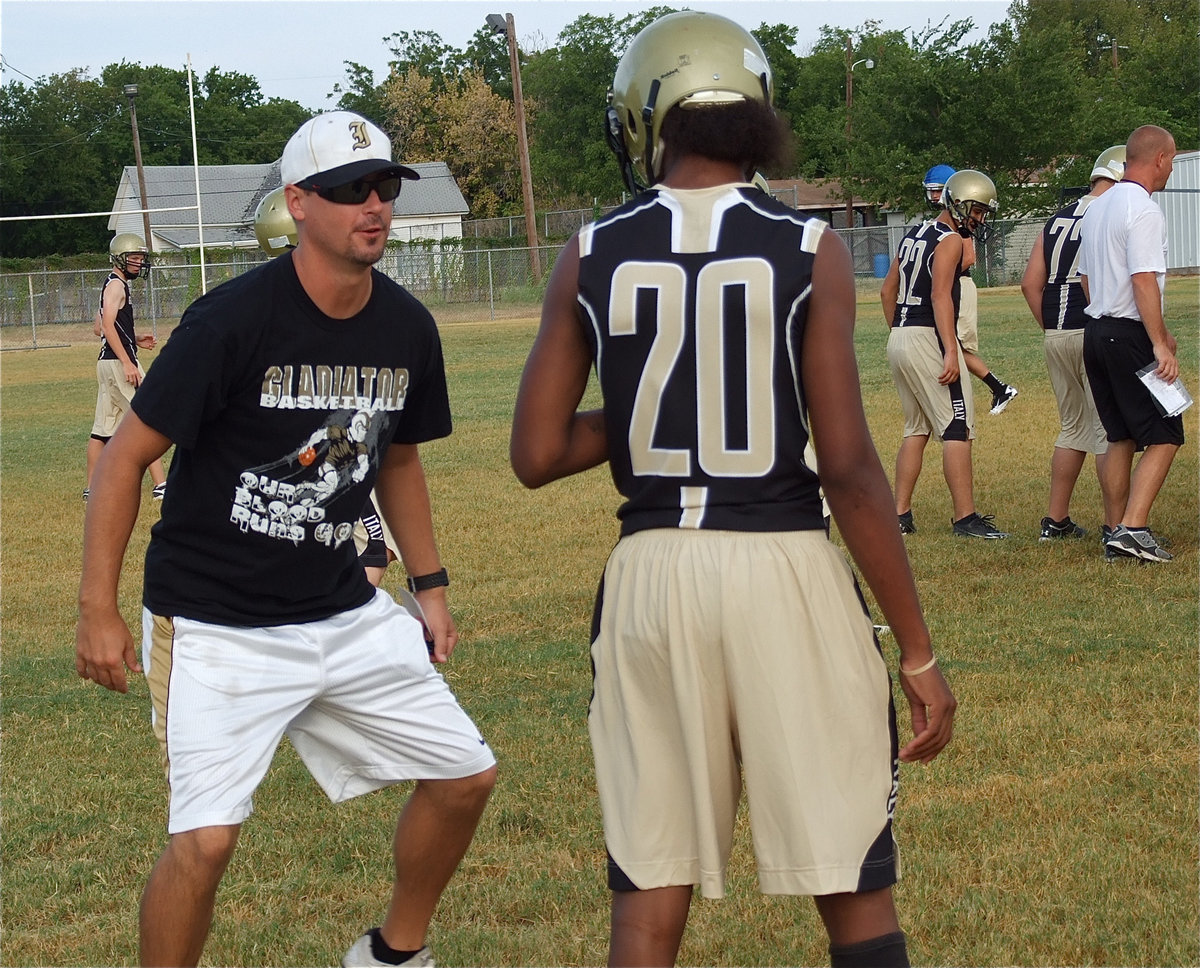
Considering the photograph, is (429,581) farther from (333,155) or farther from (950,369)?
(950,369)

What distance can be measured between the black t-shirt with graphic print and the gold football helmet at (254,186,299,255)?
2.96 meters

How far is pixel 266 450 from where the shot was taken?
141 inches

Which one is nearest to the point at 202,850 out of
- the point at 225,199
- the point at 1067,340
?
the point at 1067,340

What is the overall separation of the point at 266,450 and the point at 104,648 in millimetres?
596

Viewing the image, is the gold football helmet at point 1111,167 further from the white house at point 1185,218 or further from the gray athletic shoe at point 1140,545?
the white house at point 1185,218

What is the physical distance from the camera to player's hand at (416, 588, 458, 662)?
13.8 ft

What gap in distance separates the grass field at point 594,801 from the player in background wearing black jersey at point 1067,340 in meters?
0.38

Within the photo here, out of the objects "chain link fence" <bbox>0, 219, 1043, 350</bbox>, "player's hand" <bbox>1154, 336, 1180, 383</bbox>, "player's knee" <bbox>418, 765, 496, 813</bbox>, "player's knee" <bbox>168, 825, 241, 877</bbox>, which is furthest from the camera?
"chain link fence" <bbox>0, 219, 1043, 350</bbox>

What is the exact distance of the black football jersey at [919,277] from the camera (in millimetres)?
10016

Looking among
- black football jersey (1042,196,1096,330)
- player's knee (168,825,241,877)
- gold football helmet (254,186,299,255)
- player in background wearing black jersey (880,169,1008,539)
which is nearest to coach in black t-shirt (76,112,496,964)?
player's knee (168,825,241,877)

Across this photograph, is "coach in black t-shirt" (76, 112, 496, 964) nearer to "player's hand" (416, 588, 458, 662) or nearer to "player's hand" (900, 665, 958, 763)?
"player's hand" (416, 588, 458, 662)

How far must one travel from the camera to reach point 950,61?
5294 cm

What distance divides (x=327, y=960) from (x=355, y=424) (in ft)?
5.00

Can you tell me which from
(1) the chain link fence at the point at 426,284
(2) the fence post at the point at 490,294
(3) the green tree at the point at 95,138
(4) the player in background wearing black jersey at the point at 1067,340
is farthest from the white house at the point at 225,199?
(4) the player in background wearing black jersey at the point at 1067,340
